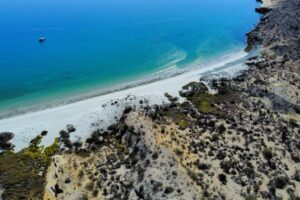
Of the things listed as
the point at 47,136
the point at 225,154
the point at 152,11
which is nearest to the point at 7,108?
the point at 47,136

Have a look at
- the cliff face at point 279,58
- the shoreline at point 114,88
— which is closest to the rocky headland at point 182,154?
the cliff face at point 279,58

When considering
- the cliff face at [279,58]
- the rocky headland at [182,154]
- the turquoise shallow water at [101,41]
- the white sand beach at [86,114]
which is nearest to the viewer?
the rocky headland at [182,154]

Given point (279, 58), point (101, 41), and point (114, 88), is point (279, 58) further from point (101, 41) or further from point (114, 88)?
point (101, 41)

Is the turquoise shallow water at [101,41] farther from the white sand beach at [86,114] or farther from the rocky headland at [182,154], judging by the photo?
the rocky headland at [182,154]

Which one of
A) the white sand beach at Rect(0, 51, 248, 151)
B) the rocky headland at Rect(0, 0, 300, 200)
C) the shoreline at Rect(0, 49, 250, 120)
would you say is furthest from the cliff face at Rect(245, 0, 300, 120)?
the shoreline at Rect(0, 49, 250, 120)

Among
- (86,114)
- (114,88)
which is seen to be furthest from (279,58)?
(86,114)

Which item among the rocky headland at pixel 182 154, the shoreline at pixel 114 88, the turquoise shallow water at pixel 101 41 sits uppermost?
the turquoise shallow water at pixel 101 41

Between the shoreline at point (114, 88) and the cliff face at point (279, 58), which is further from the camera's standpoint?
the shoreline at point (114, 88)
